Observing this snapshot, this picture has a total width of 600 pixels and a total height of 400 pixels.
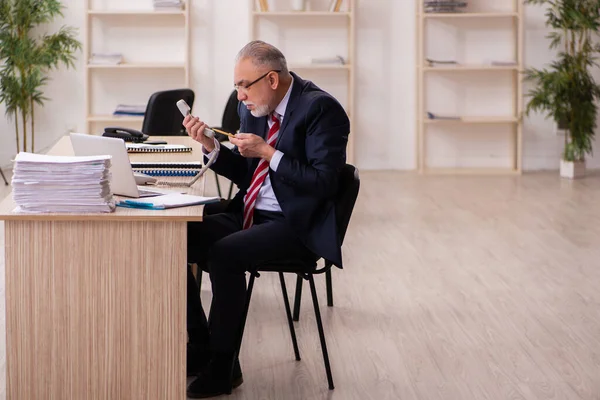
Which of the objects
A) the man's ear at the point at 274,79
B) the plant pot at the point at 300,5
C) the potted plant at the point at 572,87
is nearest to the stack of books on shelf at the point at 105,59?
the plant pot at the point at 300,5

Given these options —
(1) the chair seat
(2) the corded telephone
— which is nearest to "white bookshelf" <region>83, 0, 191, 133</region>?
(2) the corded telephone

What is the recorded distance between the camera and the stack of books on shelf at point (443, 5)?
26.3ft

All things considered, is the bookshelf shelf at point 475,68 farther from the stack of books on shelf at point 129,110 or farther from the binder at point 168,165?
the binder at point 168,165

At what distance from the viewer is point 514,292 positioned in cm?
443

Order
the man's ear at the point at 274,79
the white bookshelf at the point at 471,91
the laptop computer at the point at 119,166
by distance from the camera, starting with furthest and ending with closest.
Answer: the white bookshelf at the point at 471,91
the man's ear at the point at 274,79
the laptop computer at the point at 119,166

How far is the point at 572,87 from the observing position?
25.5 feet

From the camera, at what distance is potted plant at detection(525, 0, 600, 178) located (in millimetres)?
7684

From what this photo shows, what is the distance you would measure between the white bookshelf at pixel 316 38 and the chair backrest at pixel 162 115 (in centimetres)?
247

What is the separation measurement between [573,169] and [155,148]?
187 inches

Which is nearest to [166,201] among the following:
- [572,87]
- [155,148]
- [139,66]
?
[155,148]

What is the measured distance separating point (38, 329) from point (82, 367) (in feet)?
0.55

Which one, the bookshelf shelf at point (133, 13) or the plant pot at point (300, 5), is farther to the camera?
the plant pot at point (300, 5)

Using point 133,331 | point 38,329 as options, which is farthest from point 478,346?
point 38,329

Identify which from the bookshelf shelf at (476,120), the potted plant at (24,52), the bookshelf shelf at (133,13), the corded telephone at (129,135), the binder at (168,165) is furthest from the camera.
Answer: the bookshelf shelf at (476,120)
